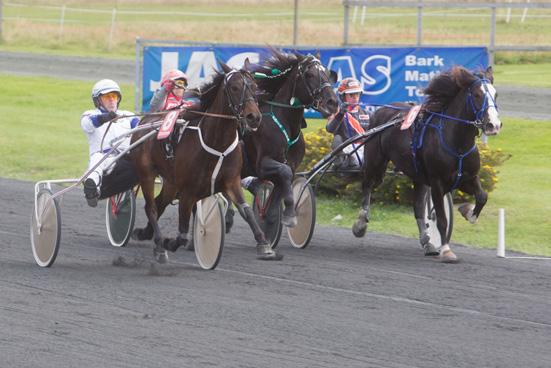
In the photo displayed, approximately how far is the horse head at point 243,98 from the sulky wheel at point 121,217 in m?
2.00

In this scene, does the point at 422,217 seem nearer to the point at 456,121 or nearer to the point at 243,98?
the point at 456,121

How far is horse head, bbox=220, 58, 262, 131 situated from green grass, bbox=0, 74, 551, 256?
138 inches

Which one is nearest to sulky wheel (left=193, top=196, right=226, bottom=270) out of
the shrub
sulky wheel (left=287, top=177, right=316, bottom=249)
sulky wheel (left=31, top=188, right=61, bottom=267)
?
sulky wheel (left=31, top=188, right=61, bottom=267)

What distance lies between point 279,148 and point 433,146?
1351 millimetres

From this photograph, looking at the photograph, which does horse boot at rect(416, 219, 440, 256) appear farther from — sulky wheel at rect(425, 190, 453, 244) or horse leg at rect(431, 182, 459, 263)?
sulky wheel at rect(425, 190, 453, 244)

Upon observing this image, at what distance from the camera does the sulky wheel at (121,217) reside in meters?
10.9

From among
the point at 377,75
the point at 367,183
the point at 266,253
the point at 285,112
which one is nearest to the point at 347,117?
the point at 367,183

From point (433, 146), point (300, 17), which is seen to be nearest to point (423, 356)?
point (433, 146)

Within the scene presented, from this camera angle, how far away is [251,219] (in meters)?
9.54

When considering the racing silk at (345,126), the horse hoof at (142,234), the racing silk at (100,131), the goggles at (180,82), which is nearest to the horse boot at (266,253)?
the horse hoof at (142,234)

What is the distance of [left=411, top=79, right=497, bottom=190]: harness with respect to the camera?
9977 mm

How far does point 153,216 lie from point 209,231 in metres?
0.84

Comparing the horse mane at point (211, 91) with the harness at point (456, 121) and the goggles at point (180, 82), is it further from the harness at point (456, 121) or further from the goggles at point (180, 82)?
the harness at point (456, 121)

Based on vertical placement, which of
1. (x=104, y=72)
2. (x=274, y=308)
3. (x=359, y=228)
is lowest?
(x=274, y=308)
